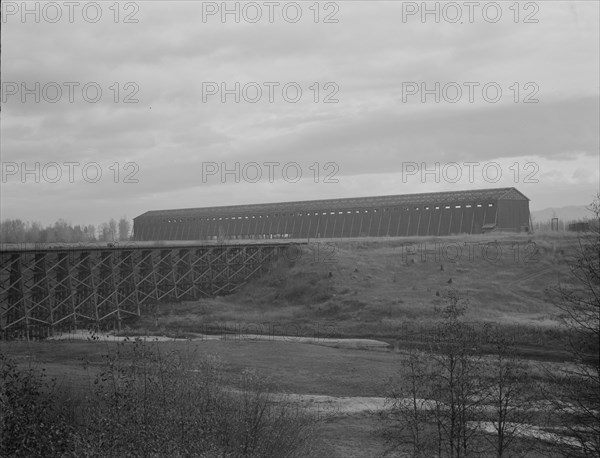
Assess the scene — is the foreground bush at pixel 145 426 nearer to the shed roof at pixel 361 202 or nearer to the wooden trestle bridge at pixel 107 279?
the wooden trestle bridge at pixel 107 279

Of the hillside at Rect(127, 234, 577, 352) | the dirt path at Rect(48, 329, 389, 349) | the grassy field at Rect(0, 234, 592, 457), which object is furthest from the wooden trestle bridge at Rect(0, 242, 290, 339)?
the hillside at Rect(127, 234, 577, 352)

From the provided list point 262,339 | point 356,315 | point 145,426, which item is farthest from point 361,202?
point 145,426

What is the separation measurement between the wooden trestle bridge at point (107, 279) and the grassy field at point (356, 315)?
5.88 feet

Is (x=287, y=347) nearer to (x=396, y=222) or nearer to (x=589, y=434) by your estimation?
(x=589, y=434)

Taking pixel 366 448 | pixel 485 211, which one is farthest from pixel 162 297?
pixel 485 211

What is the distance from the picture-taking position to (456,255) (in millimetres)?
63500

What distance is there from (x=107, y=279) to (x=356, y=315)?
18.6 m

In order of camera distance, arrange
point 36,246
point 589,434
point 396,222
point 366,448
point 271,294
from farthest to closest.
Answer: point 396,222 < point 271,294 < point 36,246 < point 366,448 < point 589,434

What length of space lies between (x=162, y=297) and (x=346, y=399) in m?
30.9

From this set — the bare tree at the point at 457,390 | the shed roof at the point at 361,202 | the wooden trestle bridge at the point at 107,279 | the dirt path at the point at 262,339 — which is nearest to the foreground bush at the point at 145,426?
the bare tree at the point at 457,390

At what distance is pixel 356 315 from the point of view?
159ft

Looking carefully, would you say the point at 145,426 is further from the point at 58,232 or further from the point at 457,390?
the point at 58,232

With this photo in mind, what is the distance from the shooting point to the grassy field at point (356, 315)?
28.4m

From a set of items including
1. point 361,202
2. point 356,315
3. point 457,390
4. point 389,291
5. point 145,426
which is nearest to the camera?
point 145,426
